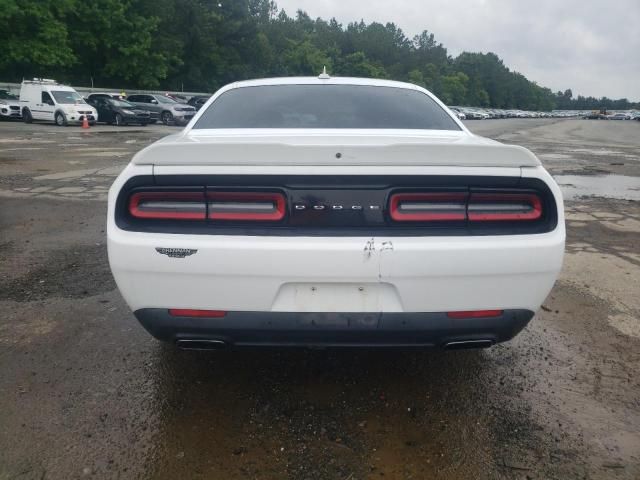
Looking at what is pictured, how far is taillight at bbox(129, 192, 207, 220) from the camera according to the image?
2189 millimetres

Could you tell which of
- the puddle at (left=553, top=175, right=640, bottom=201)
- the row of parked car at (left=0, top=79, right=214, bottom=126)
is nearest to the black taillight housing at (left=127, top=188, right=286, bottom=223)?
the puddle at (left=553, top=175, right=640, bottom=201)

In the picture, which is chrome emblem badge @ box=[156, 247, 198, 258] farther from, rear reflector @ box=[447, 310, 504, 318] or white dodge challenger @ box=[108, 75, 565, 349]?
rear reflector @ box=[447, 310, 504, 318]

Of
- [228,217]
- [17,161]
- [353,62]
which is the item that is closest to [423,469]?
[228,217]

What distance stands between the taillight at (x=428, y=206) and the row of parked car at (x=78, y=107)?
78.3 feet

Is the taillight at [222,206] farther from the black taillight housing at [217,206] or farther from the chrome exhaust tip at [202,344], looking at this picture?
the chrome exhaust tip at [202,344]

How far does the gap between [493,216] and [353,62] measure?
90.9 meters

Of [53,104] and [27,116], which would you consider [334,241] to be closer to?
[53,104]

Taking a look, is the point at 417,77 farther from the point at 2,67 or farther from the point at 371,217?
the point at 371,217

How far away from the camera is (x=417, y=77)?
10569 cm

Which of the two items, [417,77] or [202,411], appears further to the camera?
[417,77]

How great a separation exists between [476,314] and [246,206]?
1.09 metres

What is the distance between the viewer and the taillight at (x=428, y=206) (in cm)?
217

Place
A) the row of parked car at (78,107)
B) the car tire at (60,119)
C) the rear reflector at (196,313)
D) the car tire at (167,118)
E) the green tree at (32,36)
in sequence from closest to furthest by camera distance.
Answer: the rear reflector at (196,313) < the car tire at (60,119) < the row of parked car at (78,107) < the car tire at (167,118) < the green tree at (32,36)

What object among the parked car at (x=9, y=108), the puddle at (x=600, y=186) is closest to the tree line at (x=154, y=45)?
the parked car at (x=9, y=108)
